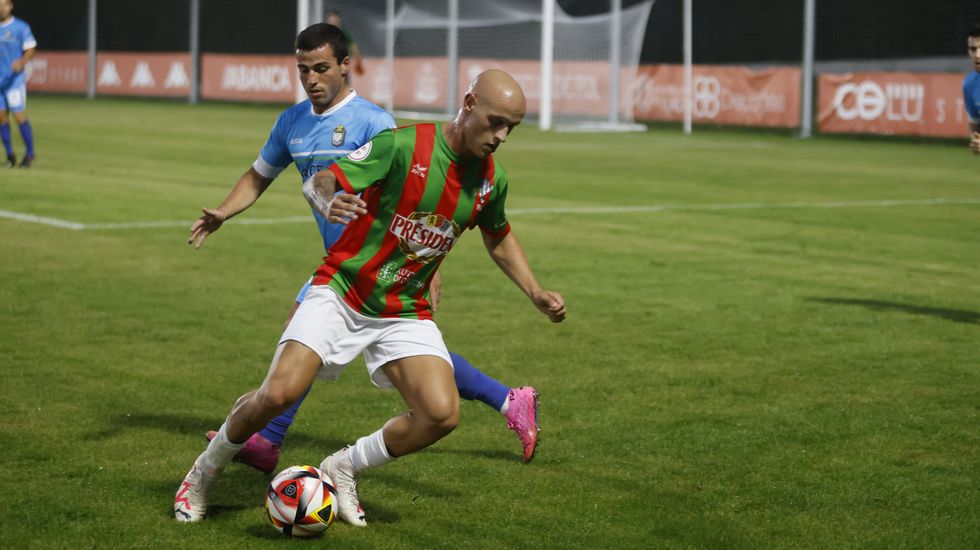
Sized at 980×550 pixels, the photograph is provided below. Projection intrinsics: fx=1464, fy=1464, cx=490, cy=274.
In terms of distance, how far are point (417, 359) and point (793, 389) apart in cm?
319

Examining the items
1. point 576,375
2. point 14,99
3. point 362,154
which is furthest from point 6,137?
point 362,154

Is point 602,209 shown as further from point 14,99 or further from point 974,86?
point 14,99

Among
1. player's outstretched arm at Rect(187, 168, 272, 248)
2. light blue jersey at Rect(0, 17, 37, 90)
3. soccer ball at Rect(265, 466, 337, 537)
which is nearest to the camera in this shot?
soccer ball at Rect(265, 466, 337, 537)

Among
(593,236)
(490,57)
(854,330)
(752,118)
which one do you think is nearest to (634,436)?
(854,330)

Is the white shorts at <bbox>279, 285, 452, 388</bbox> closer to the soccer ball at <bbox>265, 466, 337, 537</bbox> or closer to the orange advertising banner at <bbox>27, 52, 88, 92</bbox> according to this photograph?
the soccer ball at <bbox>265, 466, 337, 537</bbox>

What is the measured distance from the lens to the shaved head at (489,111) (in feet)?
16.8

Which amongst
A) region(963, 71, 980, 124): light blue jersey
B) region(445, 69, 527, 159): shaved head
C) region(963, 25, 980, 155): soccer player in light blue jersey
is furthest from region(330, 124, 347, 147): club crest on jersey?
region(963, 71, 980, 124): light blue jersey

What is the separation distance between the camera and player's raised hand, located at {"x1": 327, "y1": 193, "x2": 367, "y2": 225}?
198 inches

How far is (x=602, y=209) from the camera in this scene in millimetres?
16938

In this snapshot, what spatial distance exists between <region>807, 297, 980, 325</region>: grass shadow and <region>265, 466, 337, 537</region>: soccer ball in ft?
20.2

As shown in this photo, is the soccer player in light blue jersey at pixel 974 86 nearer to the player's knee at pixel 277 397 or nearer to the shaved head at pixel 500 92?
the shaved head at pixel 500 92

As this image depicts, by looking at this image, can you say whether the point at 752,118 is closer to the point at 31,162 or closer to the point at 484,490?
the point at 31,162

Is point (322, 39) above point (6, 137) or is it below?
above

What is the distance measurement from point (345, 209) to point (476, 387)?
1.75 meters
